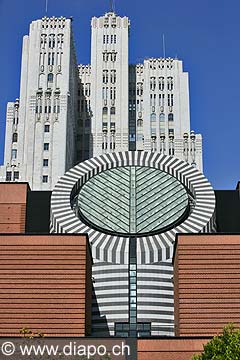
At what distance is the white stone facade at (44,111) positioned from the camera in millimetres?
152375

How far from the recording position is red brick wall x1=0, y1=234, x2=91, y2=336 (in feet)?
193

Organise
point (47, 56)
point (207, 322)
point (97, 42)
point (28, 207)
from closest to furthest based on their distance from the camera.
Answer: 1. point (207, 322)
2. point (28, 207)
3. point (47, 56)
4. point (97, 42)

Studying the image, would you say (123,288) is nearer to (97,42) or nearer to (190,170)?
(190,170)

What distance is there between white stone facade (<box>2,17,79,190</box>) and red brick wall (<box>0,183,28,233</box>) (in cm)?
6857

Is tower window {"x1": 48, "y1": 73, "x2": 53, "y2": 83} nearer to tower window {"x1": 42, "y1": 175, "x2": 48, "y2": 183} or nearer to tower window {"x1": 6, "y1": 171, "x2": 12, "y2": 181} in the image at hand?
tower window {"x1": 6, "y1": 171, "x2": 12, "y2": 181}

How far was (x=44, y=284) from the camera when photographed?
60.2 m

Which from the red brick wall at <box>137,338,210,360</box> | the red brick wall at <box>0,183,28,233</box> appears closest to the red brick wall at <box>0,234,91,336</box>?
the red brick wall at <box>137,338,210,360</box>

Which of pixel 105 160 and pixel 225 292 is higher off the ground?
pixel 105 160

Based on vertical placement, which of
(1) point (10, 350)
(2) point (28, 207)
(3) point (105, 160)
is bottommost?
(1) point (10, 350)

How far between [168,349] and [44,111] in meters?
109

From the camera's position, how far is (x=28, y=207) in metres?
79.1

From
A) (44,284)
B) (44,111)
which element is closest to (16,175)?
(44,111)

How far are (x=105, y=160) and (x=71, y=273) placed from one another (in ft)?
80.4

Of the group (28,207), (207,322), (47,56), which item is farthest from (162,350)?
(47,56)
